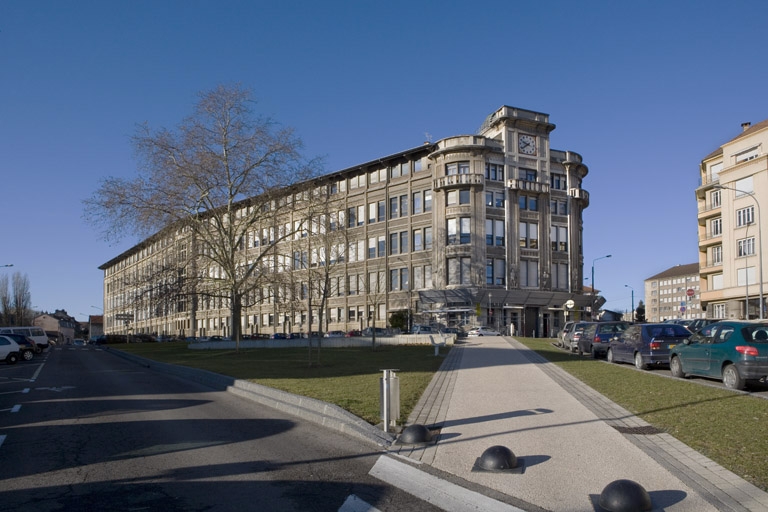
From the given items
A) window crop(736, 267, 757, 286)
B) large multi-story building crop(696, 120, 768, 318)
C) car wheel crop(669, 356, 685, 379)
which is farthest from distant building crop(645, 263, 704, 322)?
car wheel crop(669, 356, 685, 379)

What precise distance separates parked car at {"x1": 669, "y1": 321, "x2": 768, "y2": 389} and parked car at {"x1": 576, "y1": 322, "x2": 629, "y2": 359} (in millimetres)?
9624

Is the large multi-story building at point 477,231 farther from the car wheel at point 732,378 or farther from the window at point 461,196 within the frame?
the car wheel at point 732,378

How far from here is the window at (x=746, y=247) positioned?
55062 mm

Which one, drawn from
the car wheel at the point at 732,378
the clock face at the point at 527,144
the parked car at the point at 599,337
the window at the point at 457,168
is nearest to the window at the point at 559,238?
the clock face at the point at 527,144

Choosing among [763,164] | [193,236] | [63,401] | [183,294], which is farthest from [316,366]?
[763,164]

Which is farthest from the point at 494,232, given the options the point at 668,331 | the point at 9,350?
the point at 9,350

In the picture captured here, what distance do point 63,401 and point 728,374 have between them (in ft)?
48.0

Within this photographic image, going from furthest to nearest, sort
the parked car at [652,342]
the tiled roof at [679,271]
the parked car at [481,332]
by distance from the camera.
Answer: the tiled roof at [679,271]
the parked car at [481,332]
the parked car at [652,342]

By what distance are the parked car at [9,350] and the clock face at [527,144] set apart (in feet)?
162

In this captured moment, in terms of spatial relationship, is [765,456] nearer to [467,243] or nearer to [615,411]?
[615,411]

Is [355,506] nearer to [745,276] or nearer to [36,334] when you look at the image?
[36,334]

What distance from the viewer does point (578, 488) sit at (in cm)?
643

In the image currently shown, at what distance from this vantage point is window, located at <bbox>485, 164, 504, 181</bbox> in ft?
211

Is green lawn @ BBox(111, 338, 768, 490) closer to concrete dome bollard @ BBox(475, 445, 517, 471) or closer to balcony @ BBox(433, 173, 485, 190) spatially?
concrete dome bollard @ BBox(475, 445, 517, 471)
